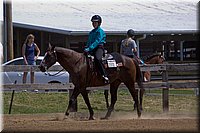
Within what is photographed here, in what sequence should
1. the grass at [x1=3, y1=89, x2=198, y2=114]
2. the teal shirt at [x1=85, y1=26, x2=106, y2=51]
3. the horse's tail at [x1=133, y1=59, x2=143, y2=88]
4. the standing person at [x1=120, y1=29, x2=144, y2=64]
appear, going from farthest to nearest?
the grass at [x1=3, y1=89, x2=198, y2=114] < the standing person at [x1=120, y1=29, x2=144, y2=64] < the horse's tail at [x1=133, y1=59, x2=143, y2=88] < the teal shirt at [x1=85, y1=26, x2=106, y2=51]

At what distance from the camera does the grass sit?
55.6 feet

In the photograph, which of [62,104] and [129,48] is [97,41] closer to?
[129,48]

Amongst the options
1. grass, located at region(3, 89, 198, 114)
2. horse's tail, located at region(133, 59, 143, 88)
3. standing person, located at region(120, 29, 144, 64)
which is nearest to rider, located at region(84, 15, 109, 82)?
horse's tail, located at region(133, 59, 143, 88)

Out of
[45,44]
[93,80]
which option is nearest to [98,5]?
[45,44]

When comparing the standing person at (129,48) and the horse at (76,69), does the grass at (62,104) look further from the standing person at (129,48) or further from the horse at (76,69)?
the horse at (76,69)

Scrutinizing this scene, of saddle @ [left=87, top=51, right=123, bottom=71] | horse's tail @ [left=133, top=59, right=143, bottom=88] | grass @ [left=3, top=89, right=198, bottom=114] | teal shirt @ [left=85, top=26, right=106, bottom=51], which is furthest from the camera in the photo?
grass @ [left=3, top=89, right=198, bottom=114]

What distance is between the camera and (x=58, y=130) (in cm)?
1072

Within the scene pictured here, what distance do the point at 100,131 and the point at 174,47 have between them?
26399 millimetres

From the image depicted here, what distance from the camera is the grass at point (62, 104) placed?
667 inches

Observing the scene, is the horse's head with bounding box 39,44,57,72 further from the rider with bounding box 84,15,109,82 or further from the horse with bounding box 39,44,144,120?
the rider with bounding box 84,15,109,82

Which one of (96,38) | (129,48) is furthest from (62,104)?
(96,38)

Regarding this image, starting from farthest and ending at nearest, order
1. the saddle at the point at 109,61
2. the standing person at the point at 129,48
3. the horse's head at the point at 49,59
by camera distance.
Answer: the standing person at the point at 129,48 → the saddle at the point at 109,61 → the horse's head at the point at 49,59

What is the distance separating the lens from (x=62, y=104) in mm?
17750


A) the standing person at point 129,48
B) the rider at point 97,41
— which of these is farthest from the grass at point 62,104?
the rider at point 97,41
